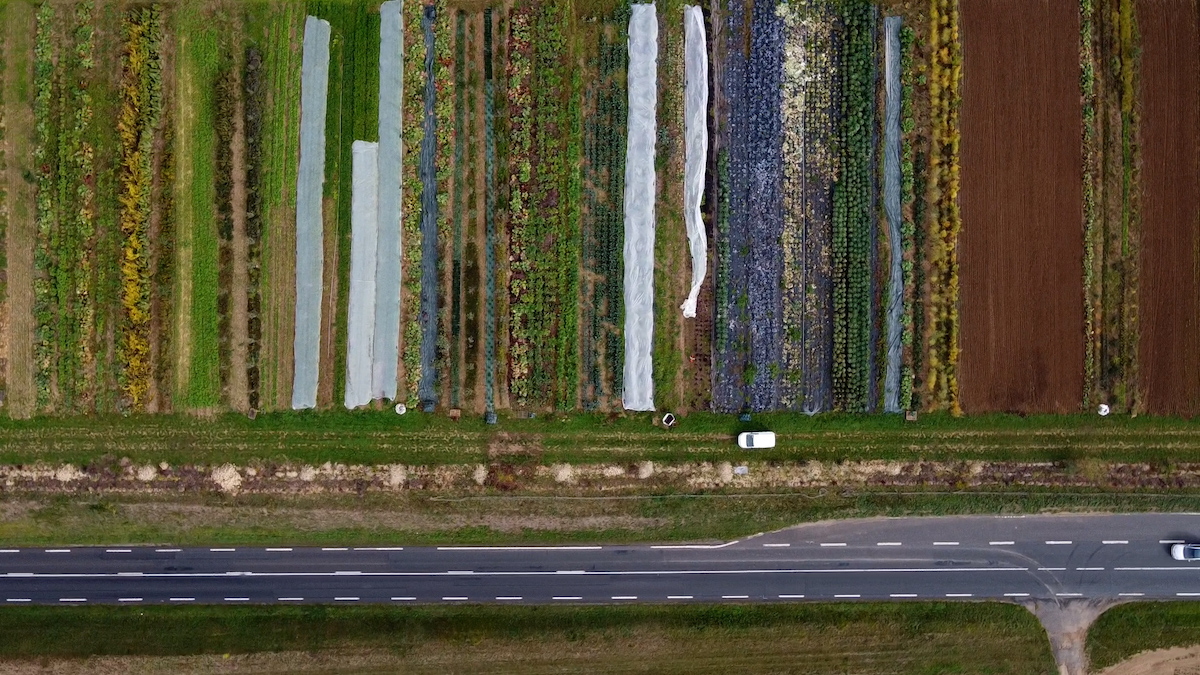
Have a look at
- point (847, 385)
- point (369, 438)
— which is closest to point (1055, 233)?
point (847, 385)

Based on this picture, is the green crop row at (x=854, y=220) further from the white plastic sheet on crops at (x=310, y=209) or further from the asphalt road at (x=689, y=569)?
the white plastic sheet on crops at (x=310, y=209)

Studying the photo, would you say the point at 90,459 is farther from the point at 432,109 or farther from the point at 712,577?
the point at 712,577

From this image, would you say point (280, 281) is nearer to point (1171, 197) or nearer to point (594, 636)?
point (594, 636)

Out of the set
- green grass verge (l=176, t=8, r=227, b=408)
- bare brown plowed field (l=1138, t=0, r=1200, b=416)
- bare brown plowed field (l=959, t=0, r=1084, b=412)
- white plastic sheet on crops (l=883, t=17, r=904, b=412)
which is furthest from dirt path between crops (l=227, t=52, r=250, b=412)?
bare brown plowed field (l=1138, t=0, r=1200, b=416)

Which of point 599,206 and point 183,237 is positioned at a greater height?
point 599,206

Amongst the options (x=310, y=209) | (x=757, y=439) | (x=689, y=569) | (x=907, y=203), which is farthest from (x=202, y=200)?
(x=907, y=203)

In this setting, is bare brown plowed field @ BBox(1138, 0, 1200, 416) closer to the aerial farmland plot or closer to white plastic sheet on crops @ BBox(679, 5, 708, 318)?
the aerial farmland plot

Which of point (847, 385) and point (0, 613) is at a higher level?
point (847, 385)

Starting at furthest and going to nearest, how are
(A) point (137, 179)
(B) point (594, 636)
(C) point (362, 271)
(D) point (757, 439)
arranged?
(B) point (594, 636) → (C) point (362, 271) → (A) point (137, 179) → (D) point (757, 439)
